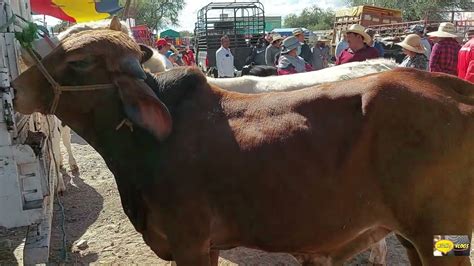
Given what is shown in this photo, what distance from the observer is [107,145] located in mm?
2852

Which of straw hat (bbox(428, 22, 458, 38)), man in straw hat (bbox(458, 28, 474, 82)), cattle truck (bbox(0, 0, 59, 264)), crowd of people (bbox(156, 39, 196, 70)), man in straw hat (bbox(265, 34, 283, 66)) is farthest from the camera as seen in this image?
man in straw hat (bbox(265, 34, 283, 66))

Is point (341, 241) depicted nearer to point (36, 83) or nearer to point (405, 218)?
point (405, 218)

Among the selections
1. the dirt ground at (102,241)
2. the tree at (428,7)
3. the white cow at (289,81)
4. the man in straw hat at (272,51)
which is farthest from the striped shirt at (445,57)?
the tree at (428,7)

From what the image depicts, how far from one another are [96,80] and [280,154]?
116 cm

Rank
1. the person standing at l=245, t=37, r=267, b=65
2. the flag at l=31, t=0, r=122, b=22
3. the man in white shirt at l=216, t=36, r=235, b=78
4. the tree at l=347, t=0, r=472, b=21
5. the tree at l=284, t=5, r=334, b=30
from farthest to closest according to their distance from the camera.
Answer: the tree at l=284, t=5, r=334, b=30
the tree at l=347, t=0, r=472, b=21
the person standing at l=245, t=37, r=267, b=65
the man in white shirt at l=216, t=36, r=235, b=78
the flag at l=31, t=0, r=122, b=22

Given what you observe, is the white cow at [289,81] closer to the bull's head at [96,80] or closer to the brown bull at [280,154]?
the brown bull at [280,154]

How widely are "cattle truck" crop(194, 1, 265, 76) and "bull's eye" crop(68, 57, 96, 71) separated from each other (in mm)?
12520

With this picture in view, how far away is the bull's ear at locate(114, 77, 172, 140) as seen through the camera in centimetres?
264

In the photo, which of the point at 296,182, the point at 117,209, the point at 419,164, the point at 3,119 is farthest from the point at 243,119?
the point at 117,209

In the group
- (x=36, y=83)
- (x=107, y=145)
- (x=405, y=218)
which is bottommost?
(x=405, y=218)

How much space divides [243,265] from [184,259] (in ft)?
6.51

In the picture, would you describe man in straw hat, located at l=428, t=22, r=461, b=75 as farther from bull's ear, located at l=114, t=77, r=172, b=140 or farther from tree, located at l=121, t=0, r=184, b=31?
tree, located at l=121, t=0, r=184, b=31

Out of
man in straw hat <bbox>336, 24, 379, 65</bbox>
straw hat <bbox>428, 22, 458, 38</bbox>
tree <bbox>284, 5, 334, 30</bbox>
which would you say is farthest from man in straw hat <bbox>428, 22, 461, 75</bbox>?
tree <bbox>284, 5, 334, 30</bbox>

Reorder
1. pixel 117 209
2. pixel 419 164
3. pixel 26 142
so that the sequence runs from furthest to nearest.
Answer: pixel 117 209 < pixel 26 142 < pixel 419 164
